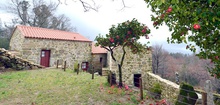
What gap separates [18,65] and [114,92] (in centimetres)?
948

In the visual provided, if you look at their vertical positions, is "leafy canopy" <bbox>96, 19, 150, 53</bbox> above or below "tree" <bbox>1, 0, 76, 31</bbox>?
below

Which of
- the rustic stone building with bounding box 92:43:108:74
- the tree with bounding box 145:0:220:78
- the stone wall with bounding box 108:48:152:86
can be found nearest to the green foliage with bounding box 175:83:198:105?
the tree with bounding box 145:0:220:78

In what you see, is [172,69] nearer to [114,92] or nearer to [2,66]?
[114,92]

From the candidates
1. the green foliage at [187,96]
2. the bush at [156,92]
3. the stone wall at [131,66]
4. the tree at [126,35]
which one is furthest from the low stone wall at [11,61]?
the green foliage at [187,96]

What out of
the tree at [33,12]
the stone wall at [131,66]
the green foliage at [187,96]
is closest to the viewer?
the green foliage at [187,96]

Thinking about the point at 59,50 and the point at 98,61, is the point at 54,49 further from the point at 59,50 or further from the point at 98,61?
the point at 98,61

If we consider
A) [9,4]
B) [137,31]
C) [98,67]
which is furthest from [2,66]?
[9,4]

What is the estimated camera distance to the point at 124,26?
223 inches

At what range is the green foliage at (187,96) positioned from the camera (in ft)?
13.7

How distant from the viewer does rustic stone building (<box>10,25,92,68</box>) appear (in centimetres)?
1252

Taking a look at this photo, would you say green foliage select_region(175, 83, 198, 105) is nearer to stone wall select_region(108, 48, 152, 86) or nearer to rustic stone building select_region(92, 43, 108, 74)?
stone wall select_region(108, 48, 152, 86)

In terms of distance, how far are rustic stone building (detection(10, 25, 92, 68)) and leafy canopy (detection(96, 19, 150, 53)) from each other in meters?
9.30

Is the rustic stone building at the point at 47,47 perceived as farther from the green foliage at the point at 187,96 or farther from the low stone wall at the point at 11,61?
the green foliage at the point at 187,96

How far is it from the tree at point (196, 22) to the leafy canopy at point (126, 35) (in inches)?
87.3
